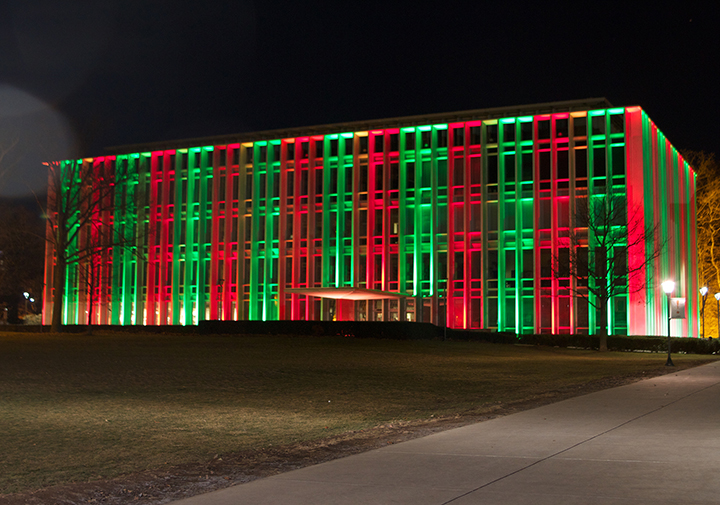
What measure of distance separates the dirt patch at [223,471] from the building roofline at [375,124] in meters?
44.4

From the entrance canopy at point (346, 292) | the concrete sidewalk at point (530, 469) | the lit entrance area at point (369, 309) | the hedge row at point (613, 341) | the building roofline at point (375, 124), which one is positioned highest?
the building roofline at point (375, 124)

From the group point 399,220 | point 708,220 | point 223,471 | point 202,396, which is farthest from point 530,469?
point 708,220

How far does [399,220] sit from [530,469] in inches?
1917

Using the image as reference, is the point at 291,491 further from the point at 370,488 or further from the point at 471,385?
the point at 471,385

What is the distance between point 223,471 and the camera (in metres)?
7.82

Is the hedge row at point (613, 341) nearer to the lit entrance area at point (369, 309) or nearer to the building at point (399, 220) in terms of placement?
the building at point (399, 220)

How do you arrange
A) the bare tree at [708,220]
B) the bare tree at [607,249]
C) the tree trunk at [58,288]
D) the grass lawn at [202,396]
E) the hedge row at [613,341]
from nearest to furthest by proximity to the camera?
1. the grass lawn at [202,396]
2. the hedge row at [613,341]
3. the tree trunk at [58,288]
4. the bare tree at [607,249]
5. the bare tree at [708,220]

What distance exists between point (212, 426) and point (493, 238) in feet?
146

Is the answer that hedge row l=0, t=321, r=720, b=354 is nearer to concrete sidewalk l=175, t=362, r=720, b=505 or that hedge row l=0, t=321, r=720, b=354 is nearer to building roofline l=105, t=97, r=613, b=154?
building roofline l=105, t=97, r=613, b=154

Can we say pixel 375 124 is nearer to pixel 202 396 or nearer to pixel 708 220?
pixel 708 220

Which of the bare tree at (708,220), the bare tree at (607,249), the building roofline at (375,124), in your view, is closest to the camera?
the bare tree at (607,249)

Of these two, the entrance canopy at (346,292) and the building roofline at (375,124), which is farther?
the building roofline at (375,124)

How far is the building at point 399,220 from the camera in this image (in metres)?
51.3

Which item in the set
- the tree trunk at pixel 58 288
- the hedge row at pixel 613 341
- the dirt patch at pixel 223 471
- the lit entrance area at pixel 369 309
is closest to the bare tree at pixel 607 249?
the hedge row at pixel 613 341
